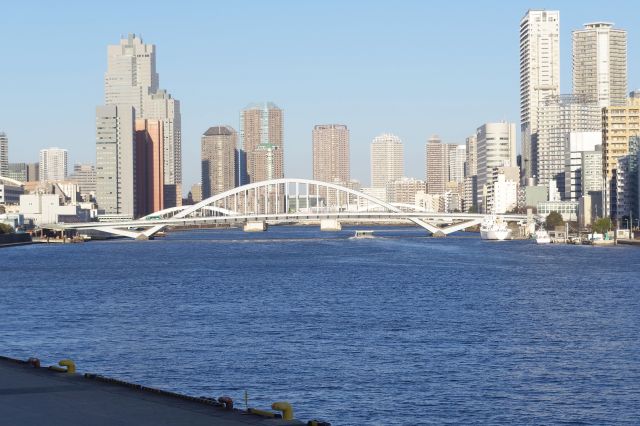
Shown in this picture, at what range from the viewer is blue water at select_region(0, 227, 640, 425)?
103 ft

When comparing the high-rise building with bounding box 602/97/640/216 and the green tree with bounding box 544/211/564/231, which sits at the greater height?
the high-rise building with bounding box 602/97/640/216

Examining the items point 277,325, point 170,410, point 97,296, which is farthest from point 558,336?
point 97,296

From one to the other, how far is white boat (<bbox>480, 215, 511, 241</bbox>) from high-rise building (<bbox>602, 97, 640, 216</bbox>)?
19791 mm

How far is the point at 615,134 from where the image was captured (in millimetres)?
182625

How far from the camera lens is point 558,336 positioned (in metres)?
44.2

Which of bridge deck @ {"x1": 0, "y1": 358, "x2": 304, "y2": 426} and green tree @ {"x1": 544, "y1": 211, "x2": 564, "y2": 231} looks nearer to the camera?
bridge deck @ {"x1": 0, "y1": 358, "x2": 304, "y2": 426}

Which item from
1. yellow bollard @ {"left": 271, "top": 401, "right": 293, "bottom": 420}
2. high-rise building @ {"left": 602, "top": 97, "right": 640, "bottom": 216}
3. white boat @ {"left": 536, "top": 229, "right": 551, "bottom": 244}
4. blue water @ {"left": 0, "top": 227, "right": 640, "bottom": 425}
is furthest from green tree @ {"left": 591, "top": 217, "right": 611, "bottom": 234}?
yellow bollard @ {"left": 271, "top": 401, "right": 293, "bottom": 420}

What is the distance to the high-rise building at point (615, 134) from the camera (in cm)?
17750

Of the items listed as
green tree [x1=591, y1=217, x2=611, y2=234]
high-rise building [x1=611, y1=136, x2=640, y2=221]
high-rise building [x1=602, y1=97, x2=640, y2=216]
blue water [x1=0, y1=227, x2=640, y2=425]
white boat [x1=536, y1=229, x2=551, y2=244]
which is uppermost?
high-rise building [x1=602, y1=97, x2=640, y2=216]

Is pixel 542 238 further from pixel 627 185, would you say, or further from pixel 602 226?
pixel 627 185

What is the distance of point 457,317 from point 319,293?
15670 mm

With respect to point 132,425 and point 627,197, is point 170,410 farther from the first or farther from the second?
point 627,197

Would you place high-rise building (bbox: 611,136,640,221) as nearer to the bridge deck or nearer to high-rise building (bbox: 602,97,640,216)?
high-rise building (bbox: 602,97,640,216)

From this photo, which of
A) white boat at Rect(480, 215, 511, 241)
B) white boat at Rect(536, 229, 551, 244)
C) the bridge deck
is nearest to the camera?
the bridge deck
